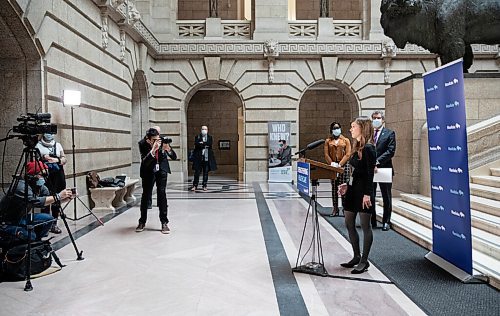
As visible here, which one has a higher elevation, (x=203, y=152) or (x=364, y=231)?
(x=203, y=152)

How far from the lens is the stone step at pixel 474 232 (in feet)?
16.7

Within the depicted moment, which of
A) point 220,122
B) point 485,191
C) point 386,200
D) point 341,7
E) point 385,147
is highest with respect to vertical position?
point 341,7

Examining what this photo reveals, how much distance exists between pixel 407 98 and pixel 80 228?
21.5ft

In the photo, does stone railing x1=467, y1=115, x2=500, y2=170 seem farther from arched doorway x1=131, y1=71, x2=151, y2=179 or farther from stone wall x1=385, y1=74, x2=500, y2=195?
arched doorway x1=131, y1=71, x2=151, y2=179

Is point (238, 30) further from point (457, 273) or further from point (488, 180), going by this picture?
point (457, 273)

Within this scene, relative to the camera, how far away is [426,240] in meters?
6.01

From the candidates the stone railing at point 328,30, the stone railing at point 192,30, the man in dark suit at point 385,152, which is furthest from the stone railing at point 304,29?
the man in dark suit at point 385,152

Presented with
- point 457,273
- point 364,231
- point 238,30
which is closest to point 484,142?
point 457,273

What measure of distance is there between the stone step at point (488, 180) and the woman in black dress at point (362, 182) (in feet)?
9.67

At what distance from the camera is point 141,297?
167 inches

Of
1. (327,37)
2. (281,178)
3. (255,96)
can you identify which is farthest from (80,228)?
(327,37)

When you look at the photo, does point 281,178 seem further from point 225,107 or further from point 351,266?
point 351,266

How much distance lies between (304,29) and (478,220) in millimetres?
12733

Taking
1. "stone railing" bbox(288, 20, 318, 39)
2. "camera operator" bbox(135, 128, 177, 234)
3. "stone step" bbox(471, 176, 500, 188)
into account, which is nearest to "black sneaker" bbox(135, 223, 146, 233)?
"camera operator" bbox(135, 128, 177, 234)
